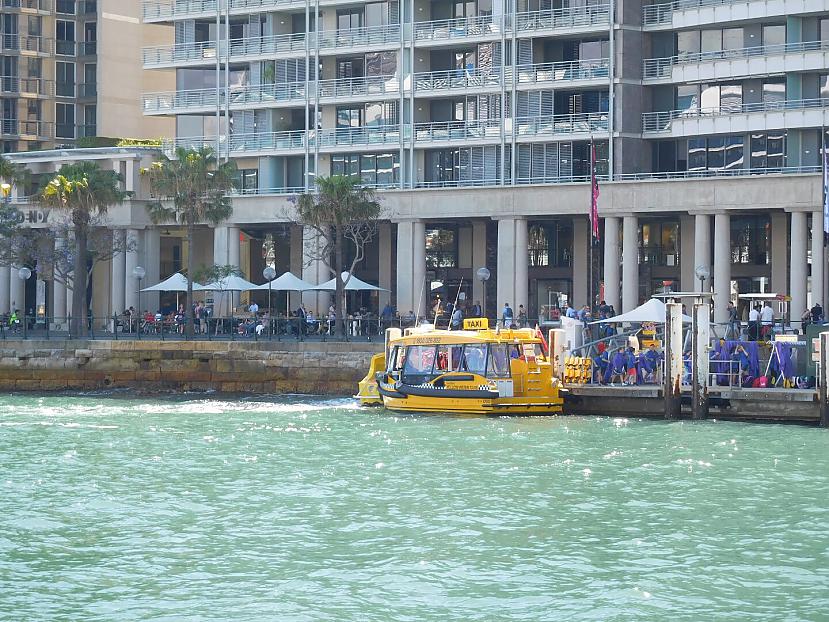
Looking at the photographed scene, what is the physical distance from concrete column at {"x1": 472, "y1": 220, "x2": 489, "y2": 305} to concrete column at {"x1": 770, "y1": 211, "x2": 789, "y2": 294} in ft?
50.0

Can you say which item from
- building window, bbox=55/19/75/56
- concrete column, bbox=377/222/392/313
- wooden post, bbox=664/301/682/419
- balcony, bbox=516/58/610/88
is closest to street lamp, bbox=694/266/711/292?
balcony, bbox=516/58/610/88

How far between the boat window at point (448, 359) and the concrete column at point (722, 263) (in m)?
23.7

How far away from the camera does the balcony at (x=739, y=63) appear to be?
243 ft

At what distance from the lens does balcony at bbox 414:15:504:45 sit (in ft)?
268

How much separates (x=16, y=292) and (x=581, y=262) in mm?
32030

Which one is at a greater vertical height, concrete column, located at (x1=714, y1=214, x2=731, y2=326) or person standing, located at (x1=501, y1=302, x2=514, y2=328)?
concrete column, located at (x1=714, y1=214, x2=731, y2=326)

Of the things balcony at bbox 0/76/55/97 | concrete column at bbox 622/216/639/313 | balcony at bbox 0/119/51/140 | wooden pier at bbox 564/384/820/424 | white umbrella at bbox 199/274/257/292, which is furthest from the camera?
balcony at bbox 0/119/51/140

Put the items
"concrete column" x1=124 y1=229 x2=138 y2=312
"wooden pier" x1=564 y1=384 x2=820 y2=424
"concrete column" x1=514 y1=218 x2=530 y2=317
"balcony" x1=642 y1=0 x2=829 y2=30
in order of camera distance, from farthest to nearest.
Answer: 1. "concrete column" x1=124 y1=229 x2=138 y2=312
2. "concrete column" x1=514 y1=218 x2=530 y2=317
3. "balcony" x1=642 y1=0 x2=829 y2=30
4. "wooden pier" x1=564 y1=384 x2=820 y2=424

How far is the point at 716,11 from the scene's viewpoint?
76688 millimetres

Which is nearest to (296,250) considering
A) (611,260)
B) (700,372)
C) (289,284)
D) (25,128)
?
(289,284)

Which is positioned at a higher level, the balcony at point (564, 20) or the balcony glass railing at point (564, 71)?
the balcony at point (564, 20)

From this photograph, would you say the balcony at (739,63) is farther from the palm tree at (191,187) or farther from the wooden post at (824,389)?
the wooden post at (824,389)

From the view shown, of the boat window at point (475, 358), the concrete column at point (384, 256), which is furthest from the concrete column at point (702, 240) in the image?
the boat window at point (475, 358)

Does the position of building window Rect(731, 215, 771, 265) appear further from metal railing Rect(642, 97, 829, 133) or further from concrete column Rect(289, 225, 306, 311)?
concrete column Rect(289, 225, 306, 311)
